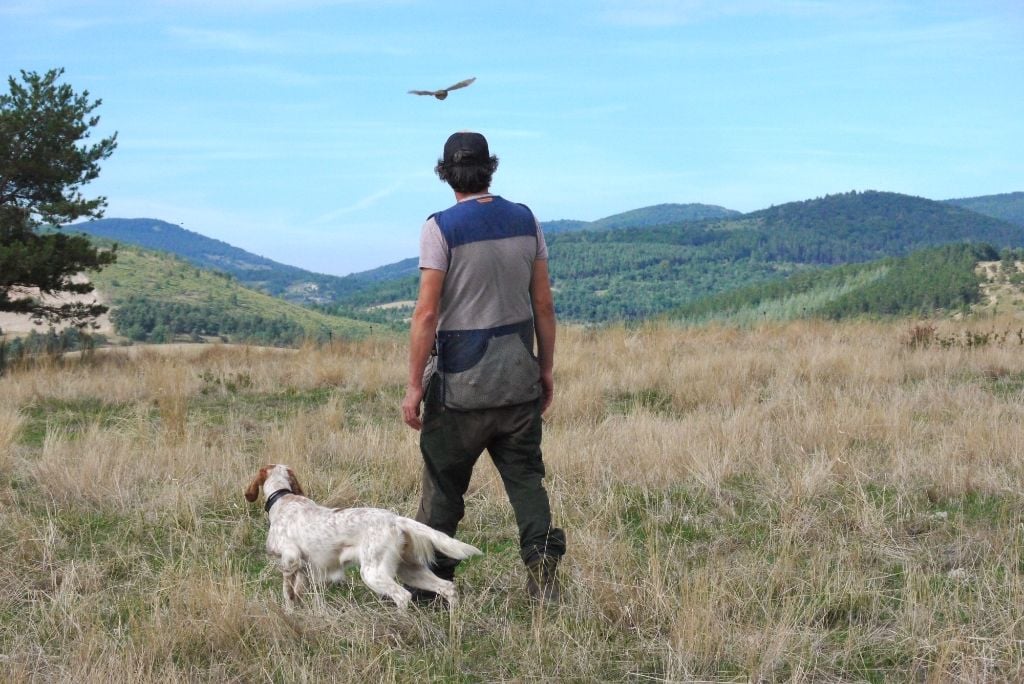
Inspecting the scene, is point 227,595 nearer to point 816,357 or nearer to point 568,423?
point 568,423

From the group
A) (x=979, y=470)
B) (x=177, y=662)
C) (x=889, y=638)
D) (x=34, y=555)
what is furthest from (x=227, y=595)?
(x=979, y=470)

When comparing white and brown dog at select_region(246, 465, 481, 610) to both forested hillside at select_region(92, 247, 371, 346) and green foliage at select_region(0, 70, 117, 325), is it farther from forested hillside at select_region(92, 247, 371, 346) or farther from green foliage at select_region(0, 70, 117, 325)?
forested hillside at select_region(92, 247, 371, 346)

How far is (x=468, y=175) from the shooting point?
4062 millimetres

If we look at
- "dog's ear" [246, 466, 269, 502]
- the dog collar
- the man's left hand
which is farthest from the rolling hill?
the man's left hand

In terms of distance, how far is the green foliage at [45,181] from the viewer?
15664 mm

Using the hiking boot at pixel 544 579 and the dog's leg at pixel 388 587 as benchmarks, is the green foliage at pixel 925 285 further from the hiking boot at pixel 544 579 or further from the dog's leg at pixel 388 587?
the dog's leg at pixel 388 587

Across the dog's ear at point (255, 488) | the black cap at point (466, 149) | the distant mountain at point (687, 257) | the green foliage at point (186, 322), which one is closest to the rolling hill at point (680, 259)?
the distant mountain at point (687, 257)

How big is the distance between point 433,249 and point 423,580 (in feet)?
4.72

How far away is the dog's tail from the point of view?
4055 millimetres

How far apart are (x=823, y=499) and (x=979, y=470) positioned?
112 cm

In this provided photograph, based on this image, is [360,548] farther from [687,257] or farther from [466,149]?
[687,257]

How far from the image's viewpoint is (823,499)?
19.0ft

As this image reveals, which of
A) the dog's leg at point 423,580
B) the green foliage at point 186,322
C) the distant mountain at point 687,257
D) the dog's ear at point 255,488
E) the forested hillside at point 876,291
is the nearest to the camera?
the dog's leg at point 423,580

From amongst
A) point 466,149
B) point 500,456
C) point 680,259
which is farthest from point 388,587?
point 680,259
